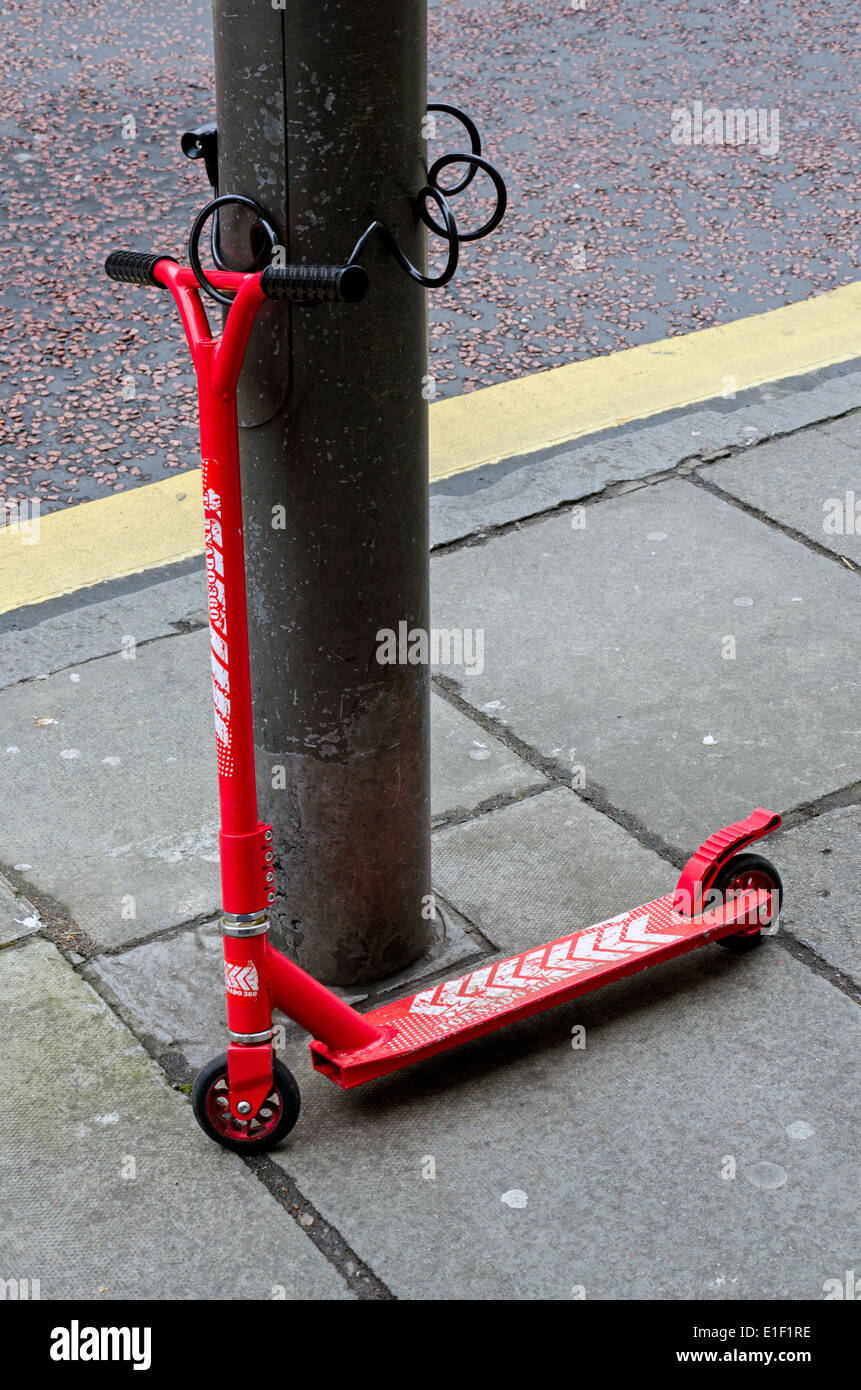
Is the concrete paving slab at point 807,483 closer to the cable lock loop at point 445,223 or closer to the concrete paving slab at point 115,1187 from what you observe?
the cable lock loop at point 445,223

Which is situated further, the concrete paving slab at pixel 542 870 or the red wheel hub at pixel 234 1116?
the concrete paving slab at pixel 542 870

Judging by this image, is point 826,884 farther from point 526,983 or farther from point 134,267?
point 134,267

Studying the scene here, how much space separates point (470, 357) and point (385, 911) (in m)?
3.14

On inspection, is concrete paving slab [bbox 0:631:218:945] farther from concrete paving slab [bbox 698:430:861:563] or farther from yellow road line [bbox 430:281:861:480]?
concrete paving slab [bbox 698:430:861:563]

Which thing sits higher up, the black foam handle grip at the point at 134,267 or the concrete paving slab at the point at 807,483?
the black foam handle grip at the point at 134,267

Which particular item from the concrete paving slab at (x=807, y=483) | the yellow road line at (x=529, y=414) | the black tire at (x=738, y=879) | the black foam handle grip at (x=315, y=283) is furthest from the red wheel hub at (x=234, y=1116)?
the concrete paving slab at (x=807, y=483)

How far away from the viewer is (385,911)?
10.7 ft

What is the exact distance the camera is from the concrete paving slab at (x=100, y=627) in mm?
4332

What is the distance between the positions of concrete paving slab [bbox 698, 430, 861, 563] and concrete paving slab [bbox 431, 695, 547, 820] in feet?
4.59

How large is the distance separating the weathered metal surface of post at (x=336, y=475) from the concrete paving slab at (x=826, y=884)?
0.83m

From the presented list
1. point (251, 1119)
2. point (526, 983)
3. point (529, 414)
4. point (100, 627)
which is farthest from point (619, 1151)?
point (529, 414)

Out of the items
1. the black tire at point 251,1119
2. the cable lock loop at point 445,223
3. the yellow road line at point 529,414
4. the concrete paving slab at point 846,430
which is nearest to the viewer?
the cable lock loop at point 445,223

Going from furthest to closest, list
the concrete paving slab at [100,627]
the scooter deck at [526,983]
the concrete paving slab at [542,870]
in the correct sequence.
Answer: the concrete paving slab at [100,627]
the concrete paving slab at [542,870]
the scooter deck at [526,983]

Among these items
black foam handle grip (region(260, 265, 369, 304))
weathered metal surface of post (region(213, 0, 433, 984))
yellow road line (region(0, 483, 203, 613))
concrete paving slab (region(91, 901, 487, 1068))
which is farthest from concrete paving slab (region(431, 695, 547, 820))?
black foam handle grip (region(260, 265, 369, 304))
